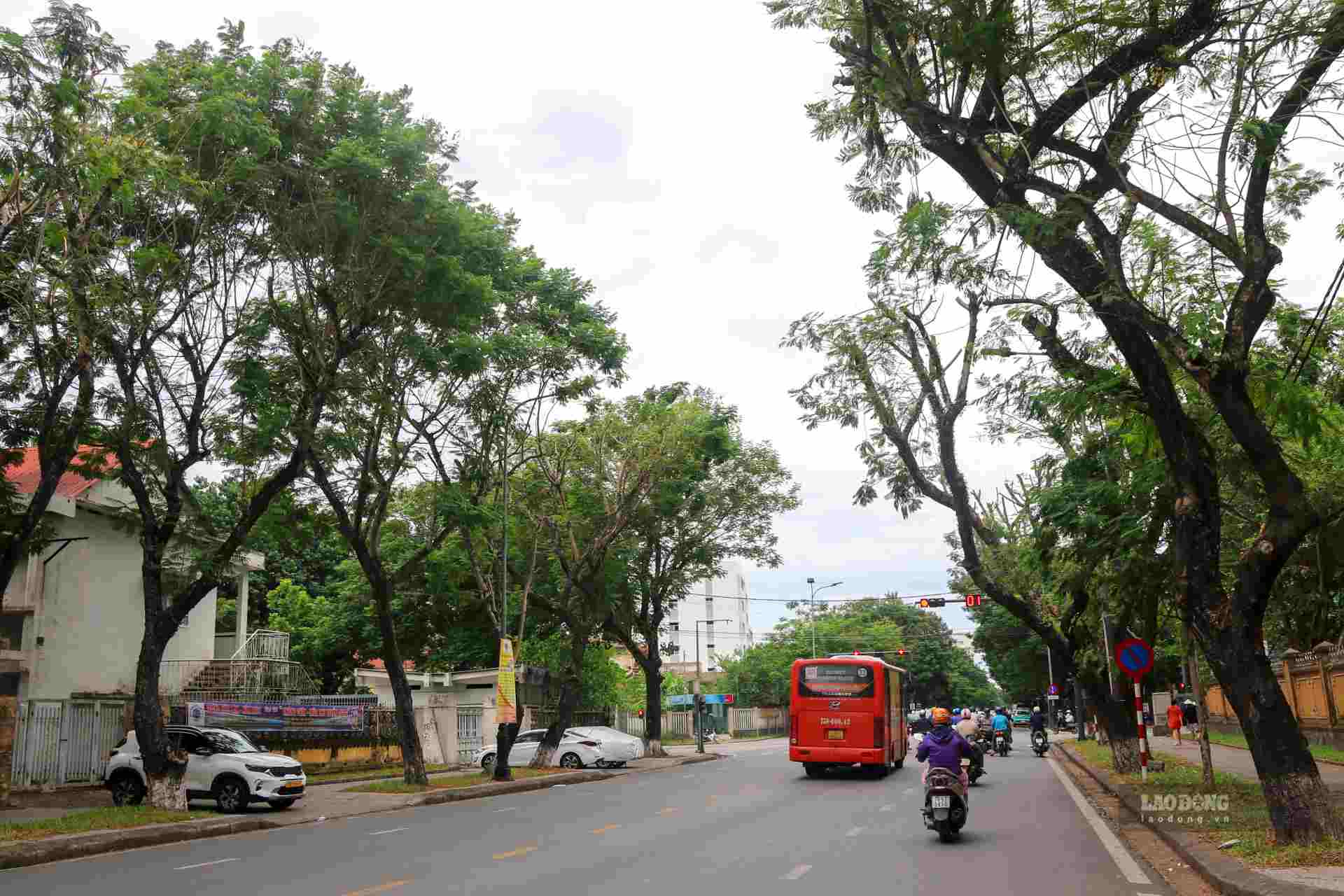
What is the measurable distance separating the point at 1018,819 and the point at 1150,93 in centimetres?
1020

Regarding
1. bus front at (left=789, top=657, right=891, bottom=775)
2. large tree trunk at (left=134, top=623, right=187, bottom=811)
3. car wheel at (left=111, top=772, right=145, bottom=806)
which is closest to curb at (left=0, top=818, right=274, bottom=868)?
large tree trunk at (left=134, top=623, right=187, bottom=811)

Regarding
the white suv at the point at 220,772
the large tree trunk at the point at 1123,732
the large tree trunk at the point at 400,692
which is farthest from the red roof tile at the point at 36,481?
the large tree trunk at the point at 1123,732

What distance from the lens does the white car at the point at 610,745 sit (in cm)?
3378

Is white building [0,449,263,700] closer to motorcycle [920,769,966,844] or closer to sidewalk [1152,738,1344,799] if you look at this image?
motorcycle [920,769,966,844]

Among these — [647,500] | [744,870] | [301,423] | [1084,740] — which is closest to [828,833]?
[744,870]

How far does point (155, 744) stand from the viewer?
58.8 ft

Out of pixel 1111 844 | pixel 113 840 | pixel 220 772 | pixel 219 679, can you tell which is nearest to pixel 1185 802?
pixel 1111 844

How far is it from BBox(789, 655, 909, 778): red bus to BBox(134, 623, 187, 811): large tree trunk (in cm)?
1340

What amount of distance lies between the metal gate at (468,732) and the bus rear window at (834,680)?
1341cm

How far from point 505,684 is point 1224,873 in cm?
1942

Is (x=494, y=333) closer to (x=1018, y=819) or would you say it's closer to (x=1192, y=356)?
(x=1018, y=819)

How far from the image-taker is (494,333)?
21.1 meters

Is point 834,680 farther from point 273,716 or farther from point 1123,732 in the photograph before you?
point 273,716

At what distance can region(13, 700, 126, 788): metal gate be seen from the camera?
22109 mm
